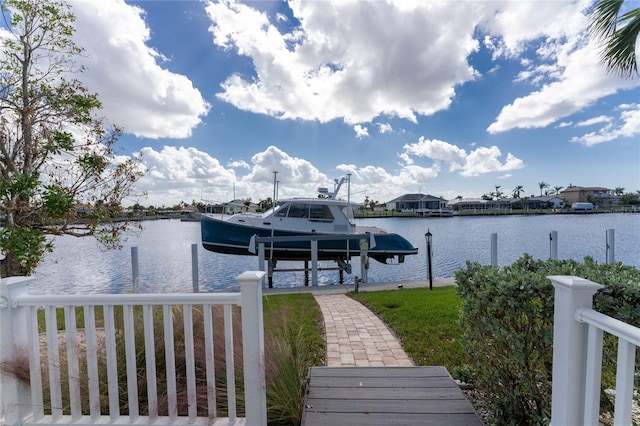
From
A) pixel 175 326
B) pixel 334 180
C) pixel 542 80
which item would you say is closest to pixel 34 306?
pixel 175 326

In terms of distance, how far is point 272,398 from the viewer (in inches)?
91.1

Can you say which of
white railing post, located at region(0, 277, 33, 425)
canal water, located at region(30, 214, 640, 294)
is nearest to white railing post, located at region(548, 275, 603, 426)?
white railing post, located at region(0, 277, 33, 425)

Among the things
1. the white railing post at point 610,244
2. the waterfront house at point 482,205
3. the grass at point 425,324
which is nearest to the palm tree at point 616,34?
the grass at point 425,324

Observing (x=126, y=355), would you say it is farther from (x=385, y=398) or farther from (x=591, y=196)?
(x=591, y=196)

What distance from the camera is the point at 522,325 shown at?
75.6 inches

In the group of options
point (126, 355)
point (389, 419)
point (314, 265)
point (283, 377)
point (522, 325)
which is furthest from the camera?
point (314, 265)

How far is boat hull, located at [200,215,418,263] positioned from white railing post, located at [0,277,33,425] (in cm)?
1026

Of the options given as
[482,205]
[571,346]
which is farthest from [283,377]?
[482,205]

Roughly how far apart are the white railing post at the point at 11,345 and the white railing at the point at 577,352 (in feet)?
10.8

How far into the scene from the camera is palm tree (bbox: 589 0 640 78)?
15.4 feet

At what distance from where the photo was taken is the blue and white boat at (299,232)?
Result: 498 inches

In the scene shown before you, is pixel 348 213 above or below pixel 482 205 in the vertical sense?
above

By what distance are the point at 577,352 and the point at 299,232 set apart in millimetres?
11531

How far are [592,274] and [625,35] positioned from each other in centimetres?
529
